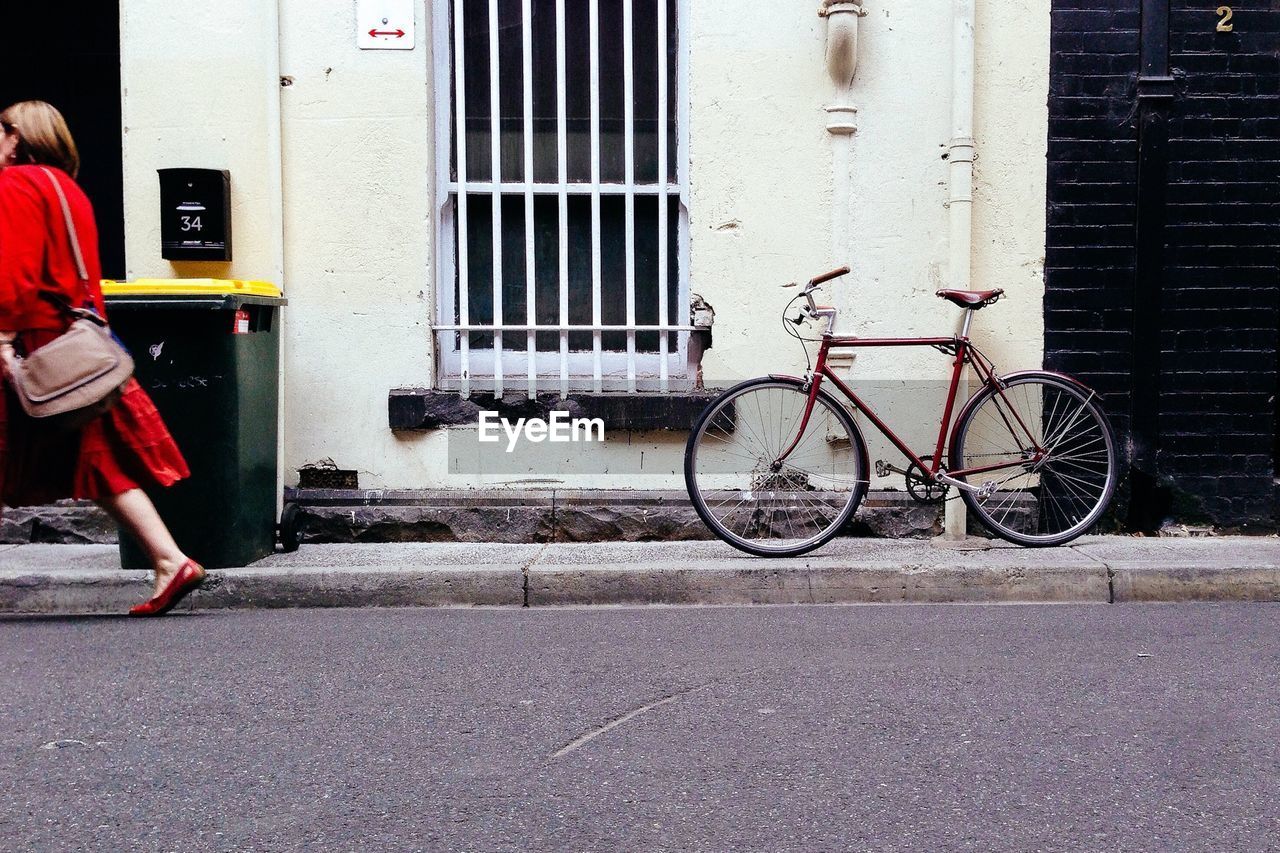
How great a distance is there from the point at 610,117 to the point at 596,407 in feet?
4.87

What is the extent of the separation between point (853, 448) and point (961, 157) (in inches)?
63.1

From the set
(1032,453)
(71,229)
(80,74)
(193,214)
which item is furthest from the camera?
(80,74)

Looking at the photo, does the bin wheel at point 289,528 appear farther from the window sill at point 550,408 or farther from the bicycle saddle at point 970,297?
the bicycle saddle at point 970,297

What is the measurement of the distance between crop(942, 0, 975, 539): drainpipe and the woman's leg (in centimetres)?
359

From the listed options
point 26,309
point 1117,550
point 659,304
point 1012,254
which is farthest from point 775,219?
point 26,309

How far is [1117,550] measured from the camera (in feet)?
19.9

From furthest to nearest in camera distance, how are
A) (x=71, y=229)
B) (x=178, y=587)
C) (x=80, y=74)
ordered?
1. (x=80, y=74)
2. (x=178, y=587)
3. (x=71, y=229)

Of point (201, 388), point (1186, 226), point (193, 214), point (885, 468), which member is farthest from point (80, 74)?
point (1186, 226)

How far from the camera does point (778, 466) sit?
6.12m

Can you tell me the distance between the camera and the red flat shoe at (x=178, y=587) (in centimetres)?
489

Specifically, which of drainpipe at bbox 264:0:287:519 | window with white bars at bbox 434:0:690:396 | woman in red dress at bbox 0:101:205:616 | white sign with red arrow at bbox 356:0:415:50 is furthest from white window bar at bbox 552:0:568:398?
woman in red dress at bbox 0:101:205:616

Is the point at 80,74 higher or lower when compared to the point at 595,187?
higher

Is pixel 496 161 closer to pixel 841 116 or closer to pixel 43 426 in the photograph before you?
pixel 841 116

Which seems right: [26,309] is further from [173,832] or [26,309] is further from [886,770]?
[886,770]
